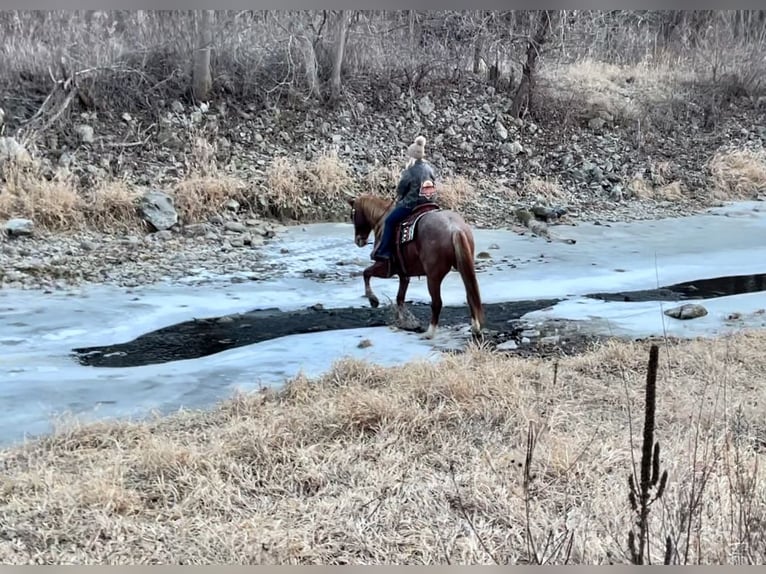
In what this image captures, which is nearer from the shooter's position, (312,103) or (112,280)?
(112,280)

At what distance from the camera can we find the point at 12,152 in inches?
471

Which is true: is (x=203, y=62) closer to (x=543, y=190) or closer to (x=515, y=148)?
(x=515, y=148)

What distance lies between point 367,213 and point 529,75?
10031mm

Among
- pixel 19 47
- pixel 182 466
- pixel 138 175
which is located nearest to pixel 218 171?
pixel 138 175

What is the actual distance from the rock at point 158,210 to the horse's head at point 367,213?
4.06m

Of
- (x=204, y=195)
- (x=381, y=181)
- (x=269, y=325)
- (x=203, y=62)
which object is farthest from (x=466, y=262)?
(x=203, y=62)

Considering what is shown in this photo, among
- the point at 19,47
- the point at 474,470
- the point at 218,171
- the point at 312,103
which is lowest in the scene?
the point at 474,470

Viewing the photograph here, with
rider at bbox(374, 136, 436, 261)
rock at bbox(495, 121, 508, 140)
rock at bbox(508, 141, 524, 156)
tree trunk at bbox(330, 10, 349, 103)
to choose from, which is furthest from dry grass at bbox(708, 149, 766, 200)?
rider at bbox(374, 136, 436, 261)

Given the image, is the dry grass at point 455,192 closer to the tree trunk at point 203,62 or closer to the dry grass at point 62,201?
the tree trunk at point 203,62

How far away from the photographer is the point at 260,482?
4.21 meters

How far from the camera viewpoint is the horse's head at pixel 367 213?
8.42 meters

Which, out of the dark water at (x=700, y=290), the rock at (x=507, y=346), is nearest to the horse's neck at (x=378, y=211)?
the rock at (x=507, y=346)

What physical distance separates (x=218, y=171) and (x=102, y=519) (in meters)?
10.1

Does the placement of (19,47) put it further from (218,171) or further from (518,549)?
(518,549)
